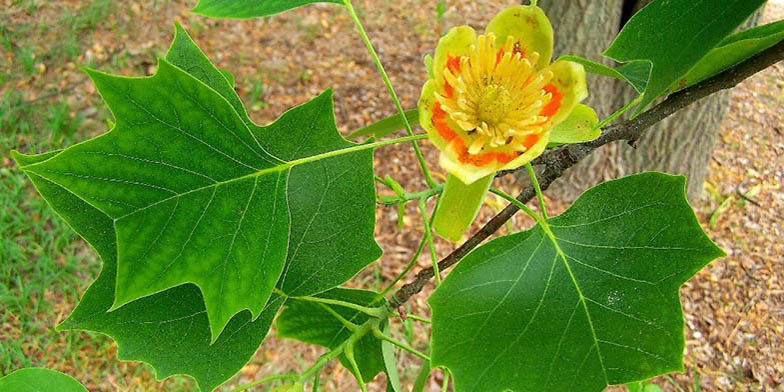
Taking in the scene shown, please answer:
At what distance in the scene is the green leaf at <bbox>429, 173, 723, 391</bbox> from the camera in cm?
61

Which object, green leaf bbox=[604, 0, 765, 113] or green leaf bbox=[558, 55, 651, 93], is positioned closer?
green leaf bbox=[604, 0, 765, 113]

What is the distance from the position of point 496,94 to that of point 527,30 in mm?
74

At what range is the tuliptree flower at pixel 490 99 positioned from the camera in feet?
2.02

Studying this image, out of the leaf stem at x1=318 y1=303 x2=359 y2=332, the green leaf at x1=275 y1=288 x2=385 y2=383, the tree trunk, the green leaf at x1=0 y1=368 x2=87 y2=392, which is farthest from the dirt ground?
the green leaf at x1=0 y1=368 x2=87 y2=392

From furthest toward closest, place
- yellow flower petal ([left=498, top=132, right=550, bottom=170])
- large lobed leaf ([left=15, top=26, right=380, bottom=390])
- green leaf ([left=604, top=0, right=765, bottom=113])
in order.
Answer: large lobed leaf ([left=15, top=26, right=380, bottom=390]) → yellow flower petal ([left=498, top=132, right=550, bottom=170]) → green leaf ([left=604, top=0, right=765, bottom=113])

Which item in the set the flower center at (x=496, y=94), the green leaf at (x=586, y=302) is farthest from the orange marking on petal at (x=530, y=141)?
the green leaf at (x=586, y=302)

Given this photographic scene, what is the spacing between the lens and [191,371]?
2.38 ft

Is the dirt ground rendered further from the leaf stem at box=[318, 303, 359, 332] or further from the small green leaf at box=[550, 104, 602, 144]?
the small green leaf at box=[550, 104, 602, 144]

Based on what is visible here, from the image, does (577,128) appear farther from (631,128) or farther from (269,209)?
(269,209)

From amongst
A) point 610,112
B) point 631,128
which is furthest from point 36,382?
point 610,112

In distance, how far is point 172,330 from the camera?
724mm

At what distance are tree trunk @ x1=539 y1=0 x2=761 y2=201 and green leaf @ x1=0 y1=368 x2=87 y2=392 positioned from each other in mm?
1757

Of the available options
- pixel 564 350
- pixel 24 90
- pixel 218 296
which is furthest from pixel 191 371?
pixel 24 90

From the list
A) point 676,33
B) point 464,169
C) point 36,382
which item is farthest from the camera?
point 36,382
